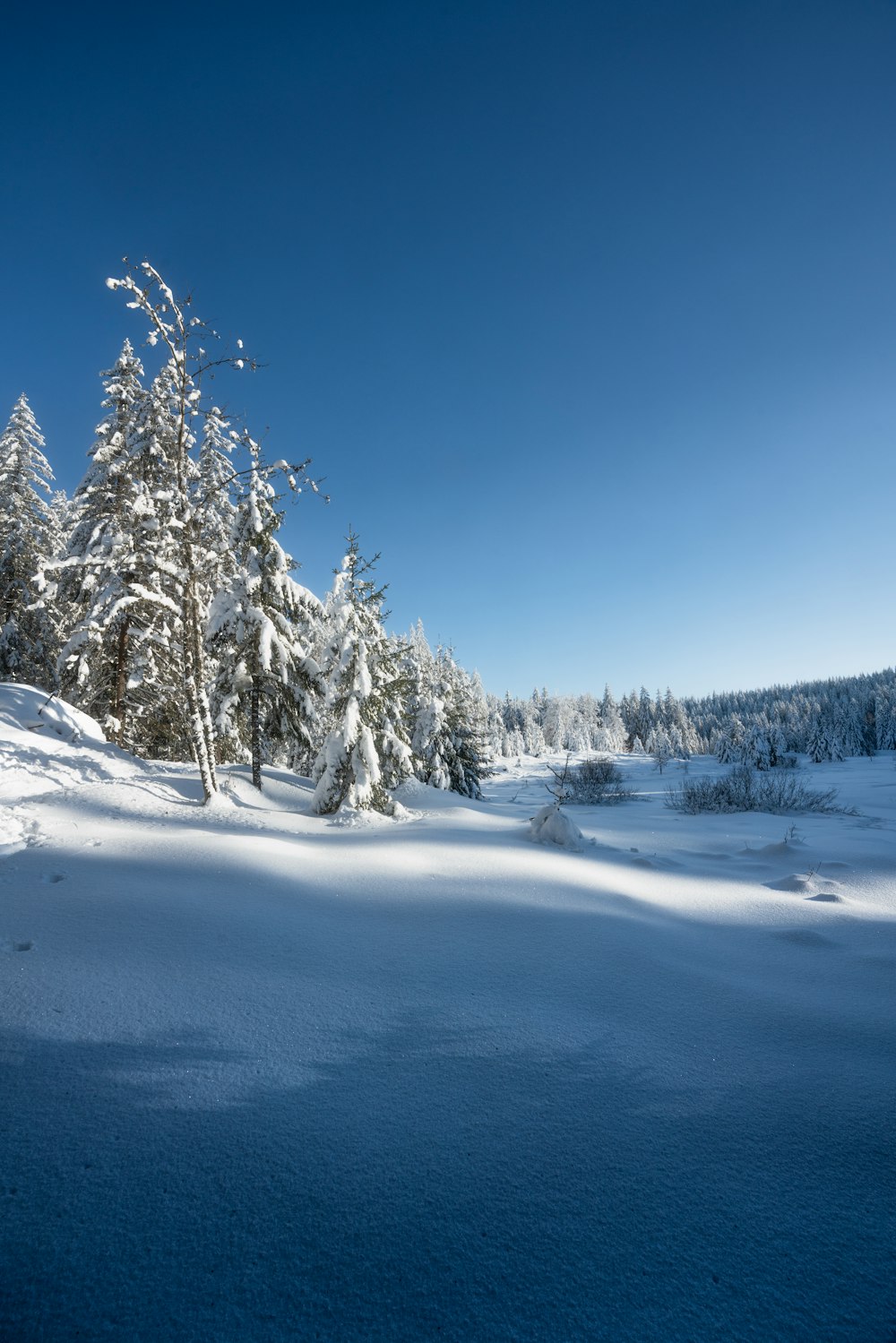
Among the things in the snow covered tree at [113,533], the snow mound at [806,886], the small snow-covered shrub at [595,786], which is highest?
the snow covered tree at [113,533]

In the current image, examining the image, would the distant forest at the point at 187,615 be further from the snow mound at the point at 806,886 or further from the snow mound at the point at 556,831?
the snow mound at the point at 806,886

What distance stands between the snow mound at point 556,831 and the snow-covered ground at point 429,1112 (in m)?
3.09

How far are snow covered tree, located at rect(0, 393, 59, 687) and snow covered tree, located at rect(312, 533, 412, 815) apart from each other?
11.5 metres

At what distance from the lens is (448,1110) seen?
254cm

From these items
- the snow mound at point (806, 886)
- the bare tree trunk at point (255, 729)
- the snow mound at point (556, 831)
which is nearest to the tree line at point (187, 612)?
the bare tree trunk at point (255, 729)

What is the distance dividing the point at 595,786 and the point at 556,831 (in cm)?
1645

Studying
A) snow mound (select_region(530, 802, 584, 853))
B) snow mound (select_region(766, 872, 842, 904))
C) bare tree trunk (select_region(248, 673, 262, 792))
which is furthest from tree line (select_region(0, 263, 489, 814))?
snow mound (select_region(766, 872, 842, 904))

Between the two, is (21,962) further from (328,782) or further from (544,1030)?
(328,782)

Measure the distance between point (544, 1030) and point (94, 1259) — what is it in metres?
2.26

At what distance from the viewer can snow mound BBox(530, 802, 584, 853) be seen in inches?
342

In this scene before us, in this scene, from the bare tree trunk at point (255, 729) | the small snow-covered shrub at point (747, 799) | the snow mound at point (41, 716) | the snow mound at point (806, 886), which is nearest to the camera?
the snow mound at point (806, 886)

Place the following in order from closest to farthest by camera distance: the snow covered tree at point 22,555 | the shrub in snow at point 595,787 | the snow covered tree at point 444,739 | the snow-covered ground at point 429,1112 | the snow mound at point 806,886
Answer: the snow-covered ground at point 429,1112 < the snow mound at point 806,886 < the snow covered tree at point 22,555 < the shrub in snow at point 595,787 < the snow covered tree at point 444,739

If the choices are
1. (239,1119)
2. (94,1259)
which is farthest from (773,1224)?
(94,1259)

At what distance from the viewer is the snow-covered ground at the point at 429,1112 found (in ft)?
5.67
